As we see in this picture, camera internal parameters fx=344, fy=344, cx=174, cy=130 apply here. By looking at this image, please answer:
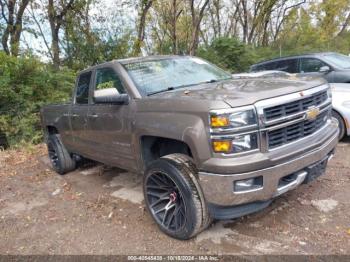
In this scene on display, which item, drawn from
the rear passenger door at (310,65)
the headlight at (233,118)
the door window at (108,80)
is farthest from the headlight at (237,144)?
the rear passenger door at (310,65)

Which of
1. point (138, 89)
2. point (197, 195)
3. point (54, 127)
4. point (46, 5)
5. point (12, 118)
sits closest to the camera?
point (197, 195)

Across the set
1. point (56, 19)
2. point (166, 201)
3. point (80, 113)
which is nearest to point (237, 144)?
point (166, 201)

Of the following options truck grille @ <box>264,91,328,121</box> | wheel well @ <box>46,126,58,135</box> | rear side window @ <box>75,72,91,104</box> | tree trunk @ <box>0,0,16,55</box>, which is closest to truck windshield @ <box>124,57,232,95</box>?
rear side window @ <box>75,72,91,104</box>

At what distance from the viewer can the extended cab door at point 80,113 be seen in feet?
15.7

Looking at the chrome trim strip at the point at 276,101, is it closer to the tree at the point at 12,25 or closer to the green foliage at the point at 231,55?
the tree at the point at 12,25

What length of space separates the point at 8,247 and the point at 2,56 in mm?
8434

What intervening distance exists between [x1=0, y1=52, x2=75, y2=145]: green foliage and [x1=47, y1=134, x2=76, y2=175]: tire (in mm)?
3472

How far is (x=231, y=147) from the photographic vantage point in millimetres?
2875

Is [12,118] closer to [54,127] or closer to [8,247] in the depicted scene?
[54,127]

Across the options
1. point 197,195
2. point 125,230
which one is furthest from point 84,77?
point 197,195

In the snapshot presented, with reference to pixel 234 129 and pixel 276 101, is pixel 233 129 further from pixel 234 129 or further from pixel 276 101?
pixel 276 101

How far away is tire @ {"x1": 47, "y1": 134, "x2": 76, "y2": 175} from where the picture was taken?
588 cm

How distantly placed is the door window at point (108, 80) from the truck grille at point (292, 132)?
181 cm

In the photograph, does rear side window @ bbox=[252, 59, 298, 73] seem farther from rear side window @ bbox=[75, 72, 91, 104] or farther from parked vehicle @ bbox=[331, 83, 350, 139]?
rear side window @ bbox=[75, 72, 91, 104]
